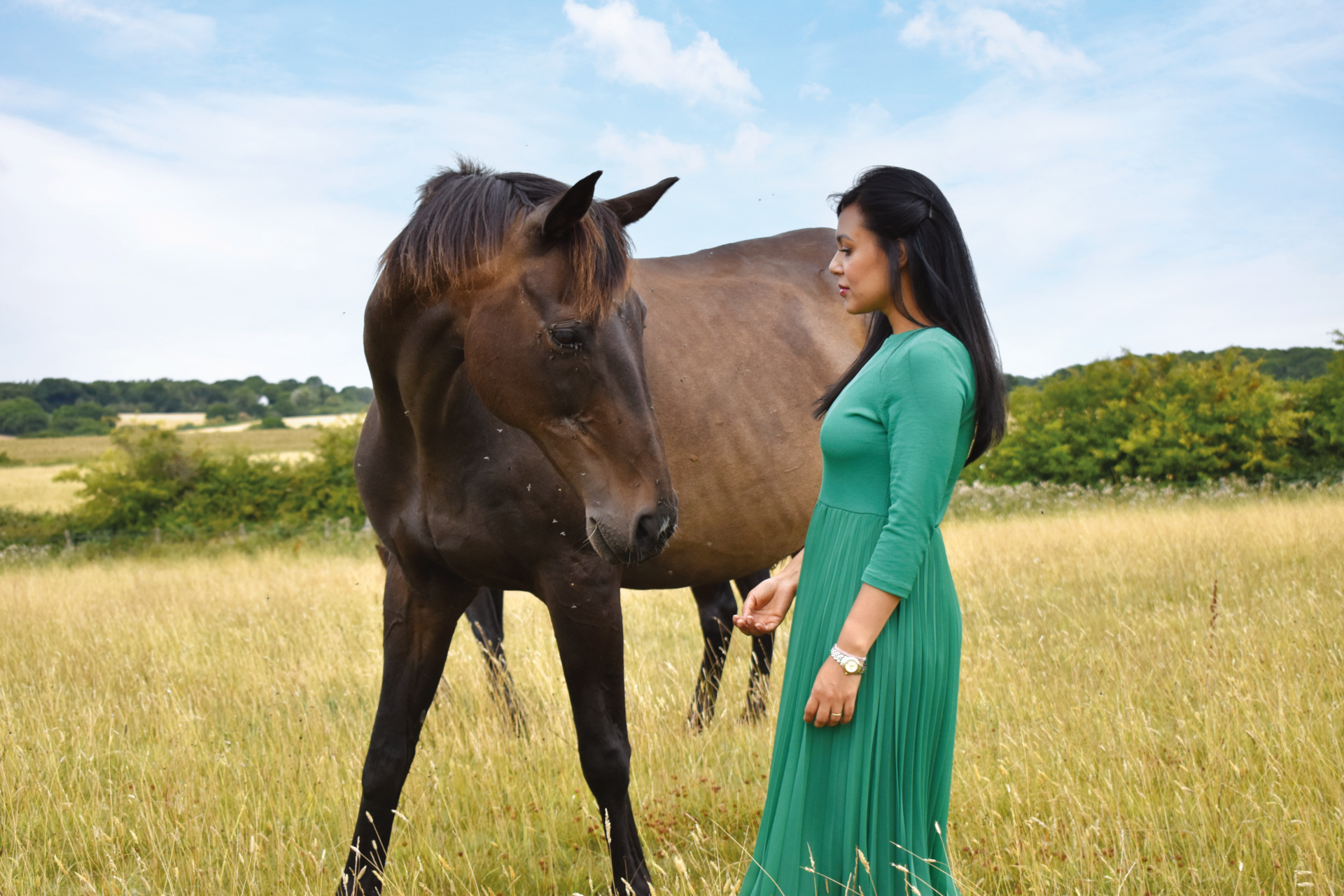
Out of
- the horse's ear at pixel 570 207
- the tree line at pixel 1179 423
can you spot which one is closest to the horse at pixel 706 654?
the horse's ear at pixel 570 207

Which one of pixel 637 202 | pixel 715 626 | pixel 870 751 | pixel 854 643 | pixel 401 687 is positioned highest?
pixel 637 202

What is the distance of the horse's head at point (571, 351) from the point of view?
6.93 ft

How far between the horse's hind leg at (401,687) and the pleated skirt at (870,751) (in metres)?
1.42

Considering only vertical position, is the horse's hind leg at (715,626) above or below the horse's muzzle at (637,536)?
below

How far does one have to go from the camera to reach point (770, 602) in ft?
6.56

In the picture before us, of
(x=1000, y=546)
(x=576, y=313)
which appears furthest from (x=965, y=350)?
(x=1000, y=546)

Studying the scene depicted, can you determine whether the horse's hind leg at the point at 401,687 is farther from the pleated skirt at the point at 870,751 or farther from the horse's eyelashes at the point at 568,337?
the pleated skirt at the point at 870,751

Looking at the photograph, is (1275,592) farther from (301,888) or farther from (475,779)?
(301,888)

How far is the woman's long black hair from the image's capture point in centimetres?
172

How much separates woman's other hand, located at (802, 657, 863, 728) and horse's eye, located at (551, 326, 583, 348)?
1.00 m

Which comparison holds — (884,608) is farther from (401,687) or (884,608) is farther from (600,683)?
(401,687)

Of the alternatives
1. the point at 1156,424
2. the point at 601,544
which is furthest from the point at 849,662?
the point at 1156,424

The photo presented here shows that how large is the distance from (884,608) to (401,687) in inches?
73.2

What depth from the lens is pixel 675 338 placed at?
350cm
